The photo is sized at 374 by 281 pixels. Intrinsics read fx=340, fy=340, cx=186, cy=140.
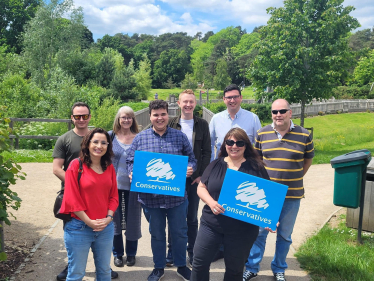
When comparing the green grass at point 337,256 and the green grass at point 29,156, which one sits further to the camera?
the green grass at point 29,156

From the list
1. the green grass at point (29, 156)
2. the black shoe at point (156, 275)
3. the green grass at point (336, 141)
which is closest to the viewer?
the black shoe at point (156, 275)

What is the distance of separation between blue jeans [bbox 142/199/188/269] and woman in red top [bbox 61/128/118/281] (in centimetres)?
79

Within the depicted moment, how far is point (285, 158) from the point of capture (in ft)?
13.1

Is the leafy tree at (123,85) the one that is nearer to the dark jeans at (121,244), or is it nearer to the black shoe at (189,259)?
the dark jeans at (121,244)

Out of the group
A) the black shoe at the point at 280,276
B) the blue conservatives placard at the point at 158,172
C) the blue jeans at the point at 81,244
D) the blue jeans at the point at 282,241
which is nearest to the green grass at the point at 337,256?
the black shoe at the point at 280,276

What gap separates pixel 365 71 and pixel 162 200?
48555mm

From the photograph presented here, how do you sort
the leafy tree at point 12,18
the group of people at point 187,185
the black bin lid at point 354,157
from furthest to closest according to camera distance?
the leafy tree at point 12,18
the black bin lid at point 354,157
the group of people at point 187,185

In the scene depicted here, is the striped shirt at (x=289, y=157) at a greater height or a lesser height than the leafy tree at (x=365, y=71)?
lesser

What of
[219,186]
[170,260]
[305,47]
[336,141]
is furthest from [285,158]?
[336,141]

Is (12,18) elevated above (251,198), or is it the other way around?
(12,18)

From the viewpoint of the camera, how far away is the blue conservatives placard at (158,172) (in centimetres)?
391

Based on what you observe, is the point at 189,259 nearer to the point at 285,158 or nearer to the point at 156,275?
the point at 156,275

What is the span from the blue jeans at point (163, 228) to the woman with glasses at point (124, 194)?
438 millimetres

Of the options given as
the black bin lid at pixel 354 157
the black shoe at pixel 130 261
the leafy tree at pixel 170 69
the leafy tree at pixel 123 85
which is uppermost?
the leafy tree at pixel 170 69
